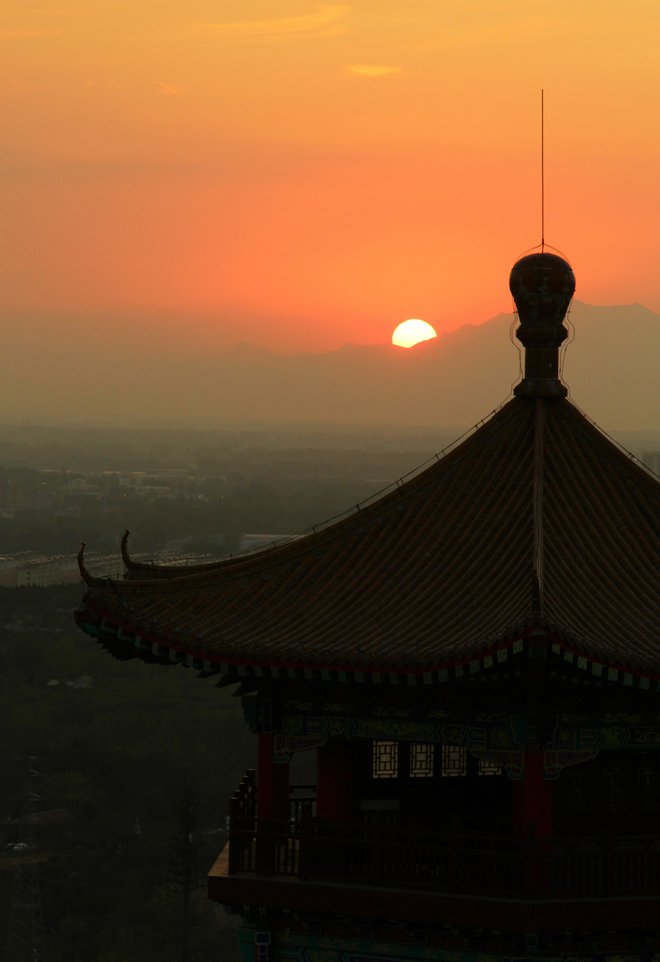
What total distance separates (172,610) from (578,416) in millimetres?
4197

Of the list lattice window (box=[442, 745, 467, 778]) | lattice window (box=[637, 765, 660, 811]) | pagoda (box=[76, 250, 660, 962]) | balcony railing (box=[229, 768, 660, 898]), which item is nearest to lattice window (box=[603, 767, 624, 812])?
pagoda (box=[76, 250, 660, 962])

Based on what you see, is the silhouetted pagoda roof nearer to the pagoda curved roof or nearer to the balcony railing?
the pagoda curved roof

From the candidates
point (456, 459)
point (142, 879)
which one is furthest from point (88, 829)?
point (456, 459)

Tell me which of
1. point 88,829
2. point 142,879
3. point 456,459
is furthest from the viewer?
point 88,829

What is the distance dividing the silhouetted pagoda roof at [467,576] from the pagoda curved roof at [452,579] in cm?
2

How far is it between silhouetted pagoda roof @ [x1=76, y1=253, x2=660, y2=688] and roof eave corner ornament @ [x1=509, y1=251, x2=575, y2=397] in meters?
0.02

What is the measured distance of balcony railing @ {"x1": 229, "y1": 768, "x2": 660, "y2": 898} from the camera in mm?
15109

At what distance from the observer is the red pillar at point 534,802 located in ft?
49.8

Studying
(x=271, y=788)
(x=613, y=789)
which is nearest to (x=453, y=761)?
(x=613, y=789)

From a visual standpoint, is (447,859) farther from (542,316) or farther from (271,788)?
(542,316)

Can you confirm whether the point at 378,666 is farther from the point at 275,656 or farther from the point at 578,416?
the point at 578,416

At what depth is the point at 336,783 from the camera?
16500 millimetres

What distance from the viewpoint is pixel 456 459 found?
17297 mm

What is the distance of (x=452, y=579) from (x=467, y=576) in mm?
136
